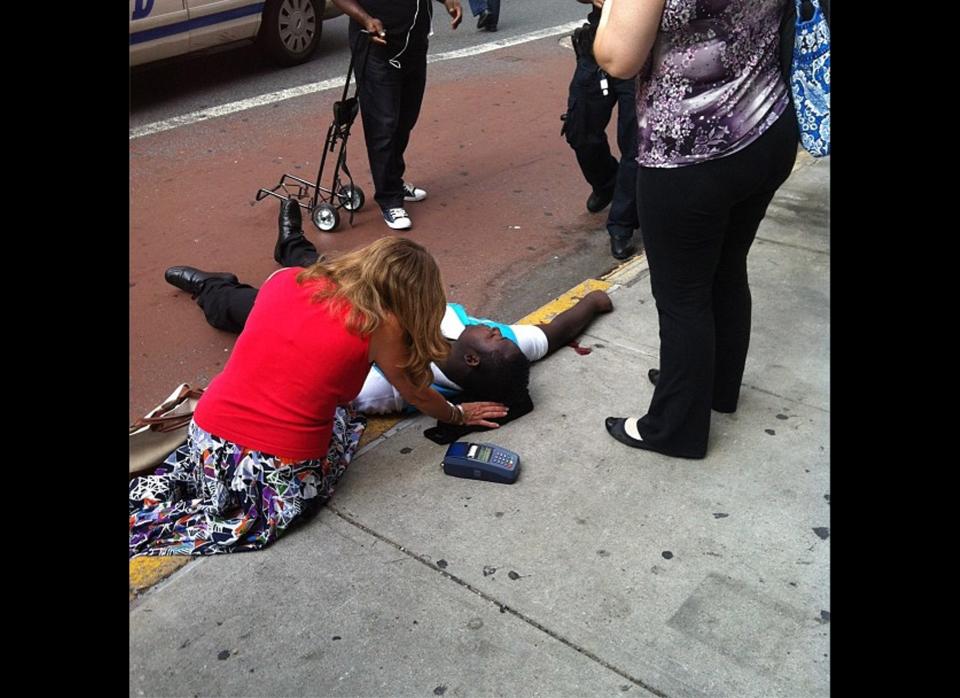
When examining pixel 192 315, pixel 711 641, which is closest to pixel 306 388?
pixel 711 641

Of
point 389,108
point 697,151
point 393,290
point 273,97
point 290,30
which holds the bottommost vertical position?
point 273,97

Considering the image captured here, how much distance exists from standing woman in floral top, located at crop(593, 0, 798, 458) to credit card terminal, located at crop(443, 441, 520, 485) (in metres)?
0.53

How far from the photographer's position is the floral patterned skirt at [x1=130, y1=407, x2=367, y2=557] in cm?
308

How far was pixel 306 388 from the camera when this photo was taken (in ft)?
10.1

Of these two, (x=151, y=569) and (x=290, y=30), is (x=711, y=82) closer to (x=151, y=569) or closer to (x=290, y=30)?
(x=151, y=569)

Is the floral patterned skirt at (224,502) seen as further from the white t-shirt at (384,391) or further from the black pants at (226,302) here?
the black pants at (226,302)

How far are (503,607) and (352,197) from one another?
347 centimetres

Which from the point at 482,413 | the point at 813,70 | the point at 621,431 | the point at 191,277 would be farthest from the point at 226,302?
the point at 813,70

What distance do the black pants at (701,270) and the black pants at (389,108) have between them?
8.57ft

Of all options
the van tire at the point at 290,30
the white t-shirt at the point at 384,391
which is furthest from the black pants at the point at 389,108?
the van tire at the point at 290,30

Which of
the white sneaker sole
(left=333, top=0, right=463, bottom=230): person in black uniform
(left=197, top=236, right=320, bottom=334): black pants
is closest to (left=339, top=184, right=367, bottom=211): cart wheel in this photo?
(left=333, top=0, right=463, bottom=230): person in black uniform

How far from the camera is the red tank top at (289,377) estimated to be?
306 centimetres

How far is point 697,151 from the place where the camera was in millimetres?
3021
